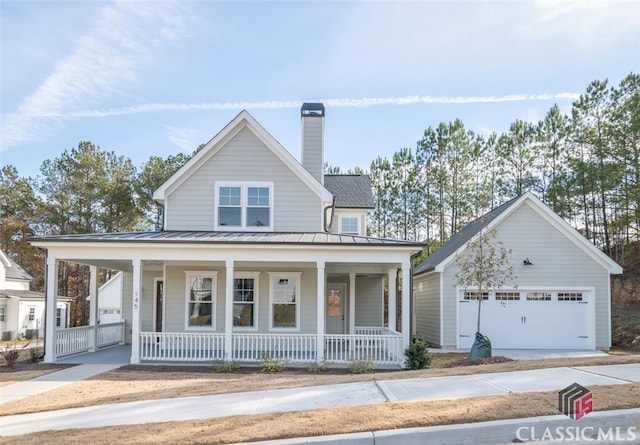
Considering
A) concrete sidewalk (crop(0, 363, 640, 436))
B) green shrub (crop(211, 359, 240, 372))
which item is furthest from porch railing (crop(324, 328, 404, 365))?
concrete sidewalk (crop(0, 363, 640, 436))

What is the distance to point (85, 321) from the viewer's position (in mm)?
38781

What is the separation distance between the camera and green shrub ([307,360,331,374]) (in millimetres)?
13234

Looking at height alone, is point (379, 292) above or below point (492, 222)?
below

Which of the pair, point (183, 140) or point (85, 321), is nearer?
point (183, 140)

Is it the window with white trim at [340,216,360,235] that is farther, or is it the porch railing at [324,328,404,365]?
the window with white trim at [340,216,360,235]

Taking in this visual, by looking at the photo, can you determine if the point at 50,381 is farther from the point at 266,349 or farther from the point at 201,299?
the point at 201,299

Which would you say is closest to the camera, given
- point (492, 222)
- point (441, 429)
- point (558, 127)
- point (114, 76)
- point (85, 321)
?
point (441, 429)

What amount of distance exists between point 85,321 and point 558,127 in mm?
34232

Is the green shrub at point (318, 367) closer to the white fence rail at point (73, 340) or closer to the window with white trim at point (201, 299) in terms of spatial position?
the window with white trim at point (201, 299)

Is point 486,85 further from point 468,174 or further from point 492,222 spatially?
point 468,174

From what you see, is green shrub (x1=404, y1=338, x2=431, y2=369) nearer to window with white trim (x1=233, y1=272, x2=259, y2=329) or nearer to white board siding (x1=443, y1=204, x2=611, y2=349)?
window with white trim (x1=233, y1=272, x2=259, y2=329)

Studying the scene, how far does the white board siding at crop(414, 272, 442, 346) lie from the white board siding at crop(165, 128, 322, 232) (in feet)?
21.7

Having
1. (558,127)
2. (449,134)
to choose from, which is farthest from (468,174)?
(558,127)

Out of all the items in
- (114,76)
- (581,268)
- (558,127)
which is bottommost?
(581,268)
